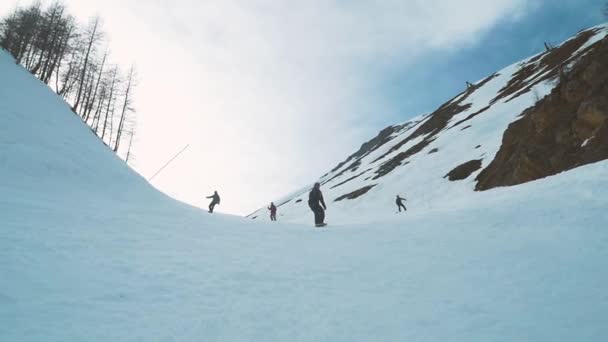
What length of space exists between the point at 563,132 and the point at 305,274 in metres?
19.8

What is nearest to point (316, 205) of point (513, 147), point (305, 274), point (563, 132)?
point (305, 274)

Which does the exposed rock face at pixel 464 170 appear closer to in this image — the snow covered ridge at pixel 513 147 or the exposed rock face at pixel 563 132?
the snow covered ridge at pixel 513 147

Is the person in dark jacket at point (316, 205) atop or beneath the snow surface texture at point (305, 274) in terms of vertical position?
atop

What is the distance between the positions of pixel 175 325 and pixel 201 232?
17.2ft

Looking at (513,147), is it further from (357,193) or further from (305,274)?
(305,274)

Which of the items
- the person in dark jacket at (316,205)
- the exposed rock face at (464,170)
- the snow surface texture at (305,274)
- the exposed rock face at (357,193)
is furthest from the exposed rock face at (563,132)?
the exposed rock face at (357,193)

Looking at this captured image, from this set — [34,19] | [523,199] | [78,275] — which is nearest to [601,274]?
[523,199]

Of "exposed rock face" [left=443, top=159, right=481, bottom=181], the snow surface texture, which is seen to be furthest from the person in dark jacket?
"exposed rock face" [left=443, top=159, right=481, bottom=181]

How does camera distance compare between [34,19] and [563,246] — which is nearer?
[563,246]

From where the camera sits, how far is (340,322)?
417 cm

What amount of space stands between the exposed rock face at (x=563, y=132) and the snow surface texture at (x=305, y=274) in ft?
22.8

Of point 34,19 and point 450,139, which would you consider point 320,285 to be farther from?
point 34,19

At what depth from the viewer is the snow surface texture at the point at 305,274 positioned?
12.5 feet

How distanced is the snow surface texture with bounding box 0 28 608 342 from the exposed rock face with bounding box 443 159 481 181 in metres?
15.4
